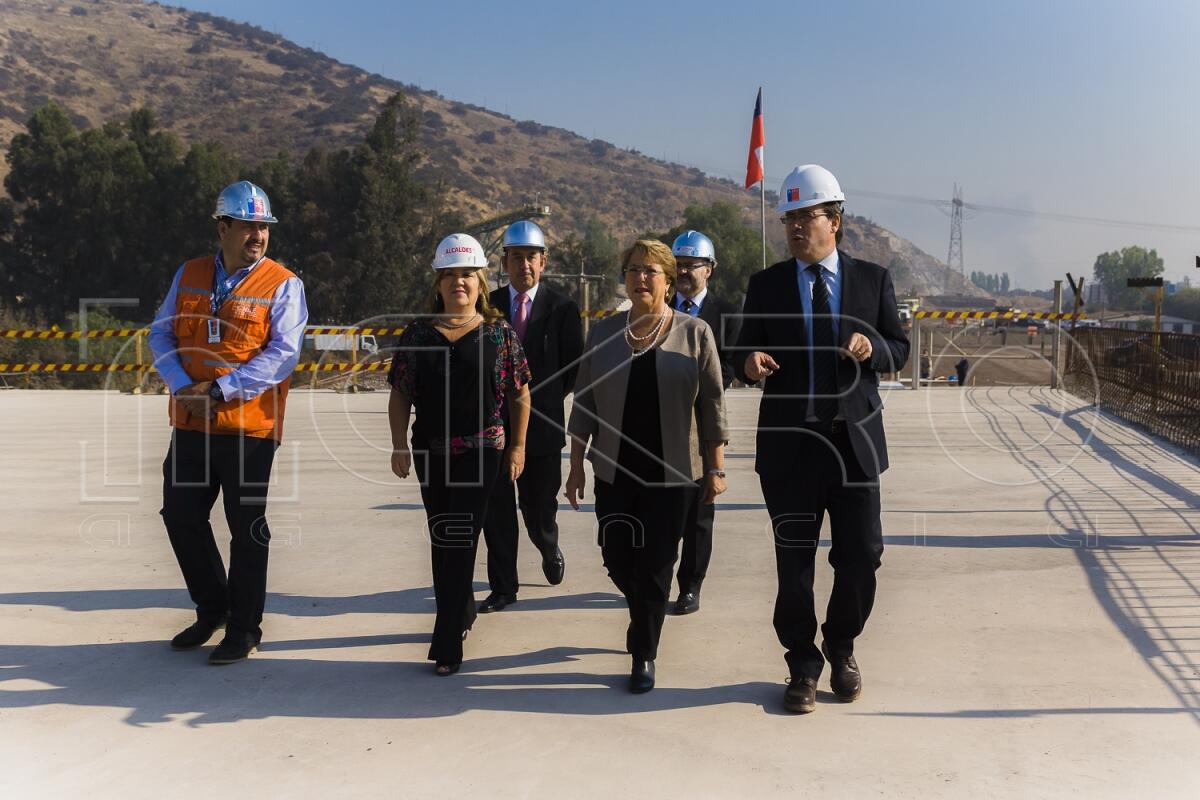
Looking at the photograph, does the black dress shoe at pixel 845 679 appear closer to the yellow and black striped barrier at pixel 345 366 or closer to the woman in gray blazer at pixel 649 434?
the woman in gray blazer at pixel 649 434

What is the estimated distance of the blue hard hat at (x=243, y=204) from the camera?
5.51 meters

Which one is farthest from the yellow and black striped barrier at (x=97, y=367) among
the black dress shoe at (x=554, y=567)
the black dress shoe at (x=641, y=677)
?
the black dress shoe at (x=641, y=677)

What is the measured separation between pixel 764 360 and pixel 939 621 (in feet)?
7.22

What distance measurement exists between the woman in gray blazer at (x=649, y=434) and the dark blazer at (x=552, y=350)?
4.02 ft

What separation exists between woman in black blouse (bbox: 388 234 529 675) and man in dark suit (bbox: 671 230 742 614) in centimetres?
142

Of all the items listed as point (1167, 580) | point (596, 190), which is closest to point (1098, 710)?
point (1167, 580)

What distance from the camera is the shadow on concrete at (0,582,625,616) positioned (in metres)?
6.57

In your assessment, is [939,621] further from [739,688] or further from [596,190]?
[596,190]

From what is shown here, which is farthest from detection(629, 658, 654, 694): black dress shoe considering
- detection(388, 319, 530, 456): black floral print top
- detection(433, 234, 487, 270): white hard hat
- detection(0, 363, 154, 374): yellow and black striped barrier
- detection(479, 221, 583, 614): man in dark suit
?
detection(0, 363, 154, 374): yellow and black striped barrier

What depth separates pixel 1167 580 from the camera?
6.95 metres

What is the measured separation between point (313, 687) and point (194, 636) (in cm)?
91

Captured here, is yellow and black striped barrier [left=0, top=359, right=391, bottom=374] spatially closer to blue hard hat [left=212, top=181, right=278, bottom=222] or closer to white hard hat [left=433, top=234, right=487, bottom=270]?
blue hard hat [left=212, top=181, right=278, bottom=222]

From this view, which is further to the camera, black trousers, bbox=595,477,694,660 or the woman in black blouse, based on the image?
the woman in black blouse

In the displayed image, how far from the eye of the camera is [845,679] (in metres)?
4.95
